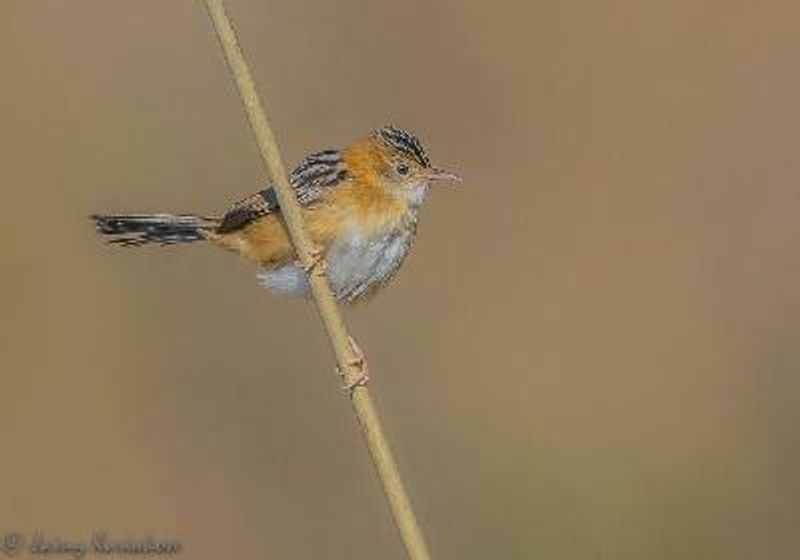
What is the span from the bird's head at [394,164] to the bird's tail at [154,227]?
422 mm

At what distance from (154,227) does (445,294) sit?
3.74 m

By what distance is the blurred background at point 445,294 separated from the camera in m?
7.23

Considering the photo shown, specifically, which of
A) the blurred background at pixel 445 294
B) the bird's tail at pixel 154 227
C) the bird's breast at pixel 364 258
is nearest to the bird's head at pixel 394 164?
the bird's breast at pixel 364 258

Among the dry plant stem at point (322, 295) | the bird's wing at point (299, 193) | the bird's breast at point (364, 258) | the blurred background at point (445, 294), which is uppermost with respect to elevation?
the blurred background at point (445, 294)

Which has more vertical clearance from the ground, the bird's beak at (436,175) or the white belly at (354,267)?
the bird's beak at (436,175)

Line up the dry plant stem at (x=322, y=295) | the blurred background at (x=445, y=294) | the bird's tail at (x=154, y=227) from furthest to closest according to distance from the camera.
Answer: the blurred background at (x=445, y=294), the bird's tail at (x=154, y=227), the dry plant stem at (x=322, y=295)

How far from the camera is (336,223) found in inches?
A: 189

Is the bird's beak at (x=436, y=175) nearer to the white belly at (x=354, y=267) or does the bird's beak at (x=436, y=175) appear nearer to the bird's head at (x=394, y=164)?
the bird's head at (x=394, y=164)

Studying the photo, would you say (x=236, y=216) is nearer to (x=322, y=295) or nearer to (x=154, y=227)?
(x=154, y=227)

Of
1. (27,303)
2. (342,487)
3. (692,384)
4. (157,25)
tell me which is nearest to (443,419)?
(342,487)

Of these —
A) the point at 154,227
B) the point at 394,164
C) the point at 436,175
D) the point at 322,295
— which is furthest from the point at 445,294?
the point at 322,295

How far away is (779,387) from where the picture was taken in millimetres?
7930

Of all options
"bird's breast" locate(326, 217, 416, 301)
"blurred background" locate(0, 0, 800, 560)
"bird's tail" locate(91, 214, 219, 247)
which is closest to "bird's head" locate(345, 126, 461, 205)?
"bird's breast" locate(326, 217, 416, 301)

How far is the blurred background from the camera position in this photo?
723 centimetres
